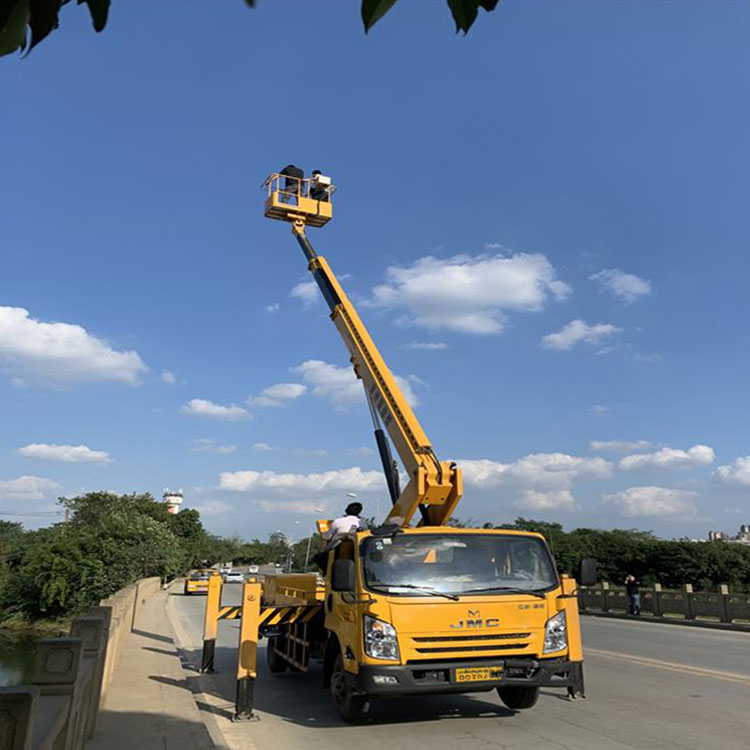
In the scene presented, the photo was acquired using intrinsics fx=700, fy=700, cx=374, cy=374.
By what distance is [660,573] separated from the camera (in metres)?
33.2

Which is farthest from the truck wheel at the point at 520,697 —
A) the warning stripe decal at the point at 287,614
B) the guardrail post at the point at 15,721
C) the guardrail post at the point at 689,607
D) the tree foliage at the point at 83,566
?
the tree foliage at the point at 83,566

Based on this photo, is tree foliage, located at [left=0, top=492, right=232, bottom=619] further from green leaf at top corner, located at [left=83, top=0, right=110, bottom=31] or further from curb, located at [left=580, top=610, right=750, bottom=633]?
green leaf at top corner, located at [left=83, top=0, right=110, bottom=31]

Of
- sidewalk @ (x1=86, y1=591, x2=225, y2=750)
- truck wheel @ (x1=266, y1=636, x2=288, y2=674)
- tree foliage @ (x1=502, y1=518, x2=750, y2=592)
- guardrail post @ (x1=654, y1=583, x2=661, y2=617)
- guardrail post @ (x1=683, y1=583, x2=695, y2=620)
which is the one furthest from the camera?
tree foliage @ (x1=502, y1=518, x2=750, y2=592)

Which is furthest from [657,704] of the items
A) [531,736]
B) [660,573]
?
[660,573]

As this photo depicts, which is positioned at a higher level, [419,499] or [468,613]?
[419,499]

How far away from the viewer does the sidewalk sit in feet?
21.7

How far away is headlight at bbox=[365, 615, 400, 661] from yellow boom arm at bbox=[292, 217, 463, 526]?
2.51 m

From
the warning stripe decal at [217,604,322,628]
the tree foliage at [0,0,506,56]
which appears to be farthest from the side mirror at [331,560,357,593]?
the tree foliage at [0,0,506,56]

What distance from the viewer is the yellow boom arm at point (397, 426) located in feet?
34.1

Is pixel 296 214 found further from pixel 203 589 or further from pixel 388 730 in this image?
pixel 203 589

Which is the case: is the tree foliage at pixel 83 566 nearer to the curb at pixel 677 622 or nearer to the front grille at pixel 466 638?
the curb at pixel 677 622

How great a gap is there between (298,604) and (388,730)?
2.63 metres

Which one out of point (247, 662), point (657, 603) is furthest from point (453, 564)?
point (657, 603)

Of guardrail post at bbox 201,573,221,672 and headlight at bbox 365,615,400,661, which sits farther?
guardrail post at bbox 201,573,221,672
